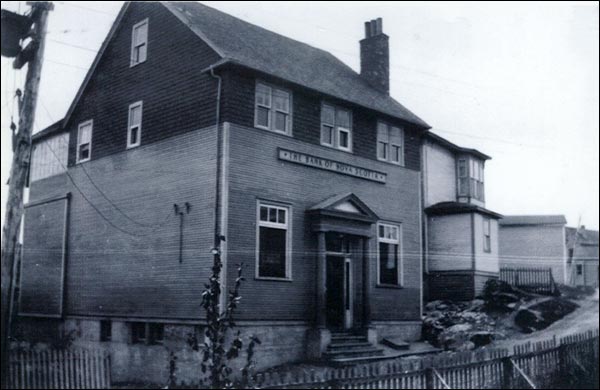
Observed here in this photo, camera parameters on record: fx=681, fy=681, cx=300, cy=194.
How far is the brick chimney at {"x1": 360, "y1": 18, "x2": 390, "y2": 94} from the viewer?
27.7 metres

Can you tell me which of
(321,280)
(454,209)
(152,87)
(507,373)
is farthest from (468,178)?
(507,373)

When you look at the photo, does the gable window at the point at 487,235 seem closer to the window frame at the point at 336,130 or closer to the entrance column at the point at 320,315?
the window frame at the point at 336,130

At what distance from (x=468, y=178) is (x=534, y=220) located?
15.8m

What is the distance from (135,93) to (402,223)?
10732mm

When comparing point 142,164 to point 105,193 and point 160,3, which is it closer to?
point 105,193

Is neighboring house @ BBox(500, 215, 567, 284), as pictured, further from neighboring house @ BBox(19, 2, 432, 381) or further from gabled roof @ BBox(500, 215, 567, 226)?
neighboring house @ BBox(19, 2, 432, 381)

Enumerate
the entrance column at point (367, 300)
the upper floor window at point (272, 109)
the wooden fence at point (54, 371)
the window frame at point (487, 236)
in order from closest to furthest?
the wooden fence at point (54, 371) < the upper floor window at point (272, 109) < the entrance column at point (367, 300) < the window frame at point (487, 236)

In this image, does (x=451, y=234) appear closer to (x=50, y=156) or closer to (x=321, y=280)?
(x=321, y=280)

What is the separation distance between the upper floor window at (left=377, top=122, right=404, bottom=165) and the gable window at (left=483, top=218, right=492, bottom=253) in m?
8.24

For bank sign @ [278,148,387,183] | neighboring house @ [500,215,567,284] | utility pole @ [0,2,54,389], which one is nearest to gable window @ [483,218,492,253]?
bank sign @ [278,148,387,183]

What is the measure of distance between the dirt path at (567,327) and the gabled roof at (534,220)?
1624cm

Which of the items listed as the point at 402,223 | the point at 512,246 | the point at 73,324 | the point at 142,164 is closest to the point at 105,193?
the point at 142,164

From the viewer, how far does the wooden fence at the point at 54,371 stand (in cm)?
1532

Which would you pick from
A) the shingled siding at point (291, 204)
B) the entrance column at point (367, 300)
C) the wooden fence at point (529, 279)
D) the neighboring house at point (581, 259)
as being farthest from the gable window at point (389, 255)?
the neighboring house at point (581, 259)
